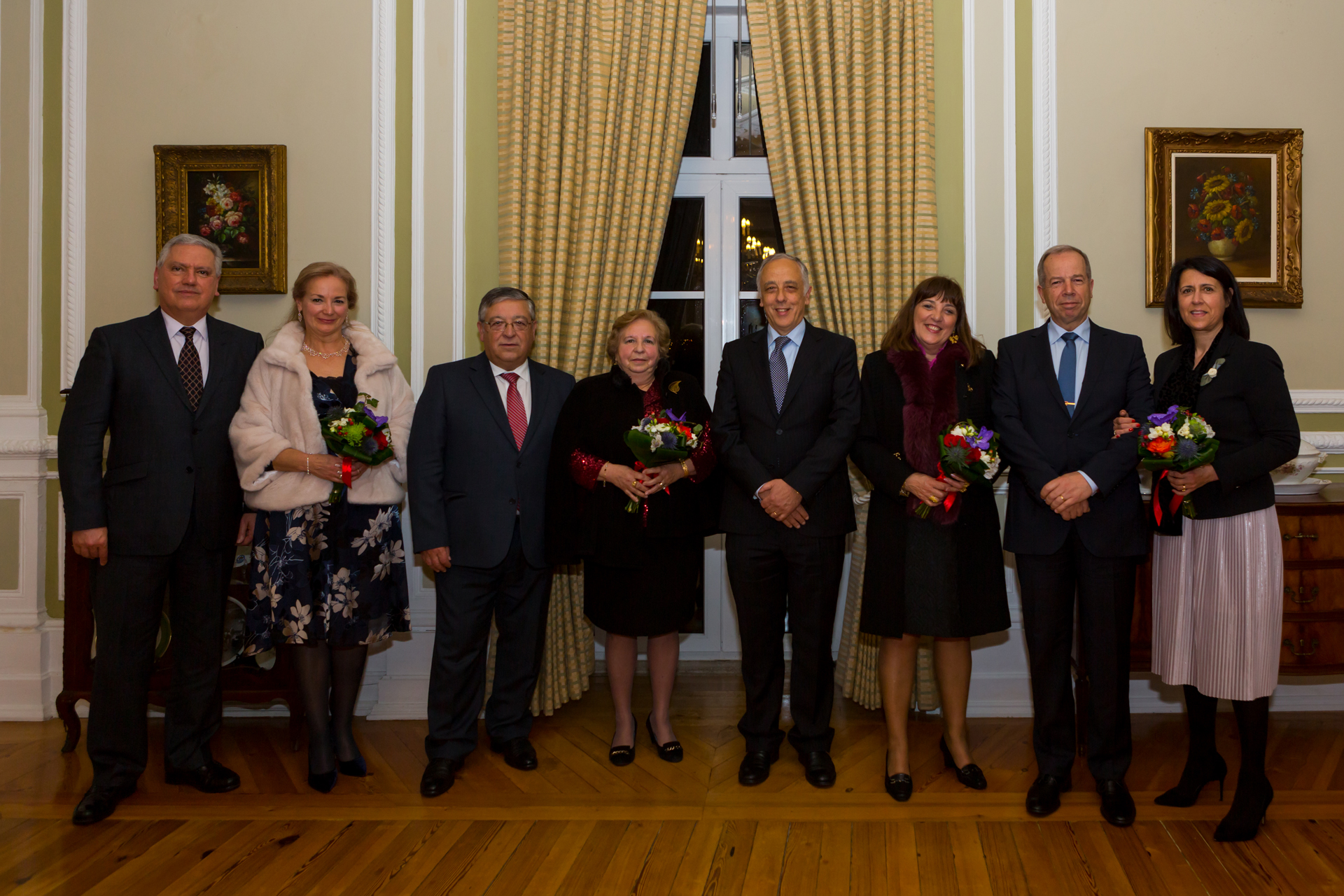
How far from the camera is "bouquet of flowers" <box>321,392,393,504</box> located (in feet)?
9.79

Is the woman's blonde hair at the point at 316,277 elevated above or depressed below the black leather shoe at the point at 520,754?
above

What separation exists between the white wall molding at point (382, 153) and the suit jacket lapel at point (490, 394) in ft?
3.34

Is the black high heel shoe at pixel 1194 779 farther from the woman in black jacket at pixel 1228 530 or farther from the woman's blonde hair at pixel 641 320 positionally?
the woman's blonde hair at pixel 641 320

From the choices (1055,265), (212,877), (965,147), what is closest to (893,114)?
(965,147)

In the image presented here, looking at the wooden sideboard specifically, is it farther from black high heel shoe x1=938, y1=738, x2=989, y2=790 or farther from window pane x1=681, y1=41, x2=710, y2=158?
window pane x1=681, y1=41, x2=710, y2=158

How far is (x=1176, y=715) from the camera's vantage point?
4.06 metres

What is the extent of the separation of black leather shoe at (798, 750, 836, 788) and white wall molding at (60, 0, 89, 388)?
3.79 meters

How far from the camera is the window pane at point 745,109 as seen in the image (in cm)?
452

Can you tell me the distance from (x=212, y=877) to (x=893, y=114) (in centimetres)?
398

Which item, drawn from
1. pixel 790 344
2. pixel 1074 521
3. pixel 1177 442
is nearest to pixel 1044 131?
pixel 790 344

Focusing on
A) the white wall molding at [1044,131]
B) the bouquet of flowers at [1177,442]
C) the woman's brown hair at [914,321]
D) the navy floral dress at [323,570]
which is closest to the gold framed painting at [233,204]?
the navy floral dress at [323,570]

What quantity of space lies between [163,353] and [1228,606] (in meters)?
3.78

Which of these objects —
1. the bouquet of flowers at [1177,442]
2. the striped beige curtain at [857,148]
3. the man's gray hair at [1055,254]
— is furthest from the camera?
the striped beige curtain at [857,148]

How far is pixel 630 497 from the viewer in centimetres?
325
